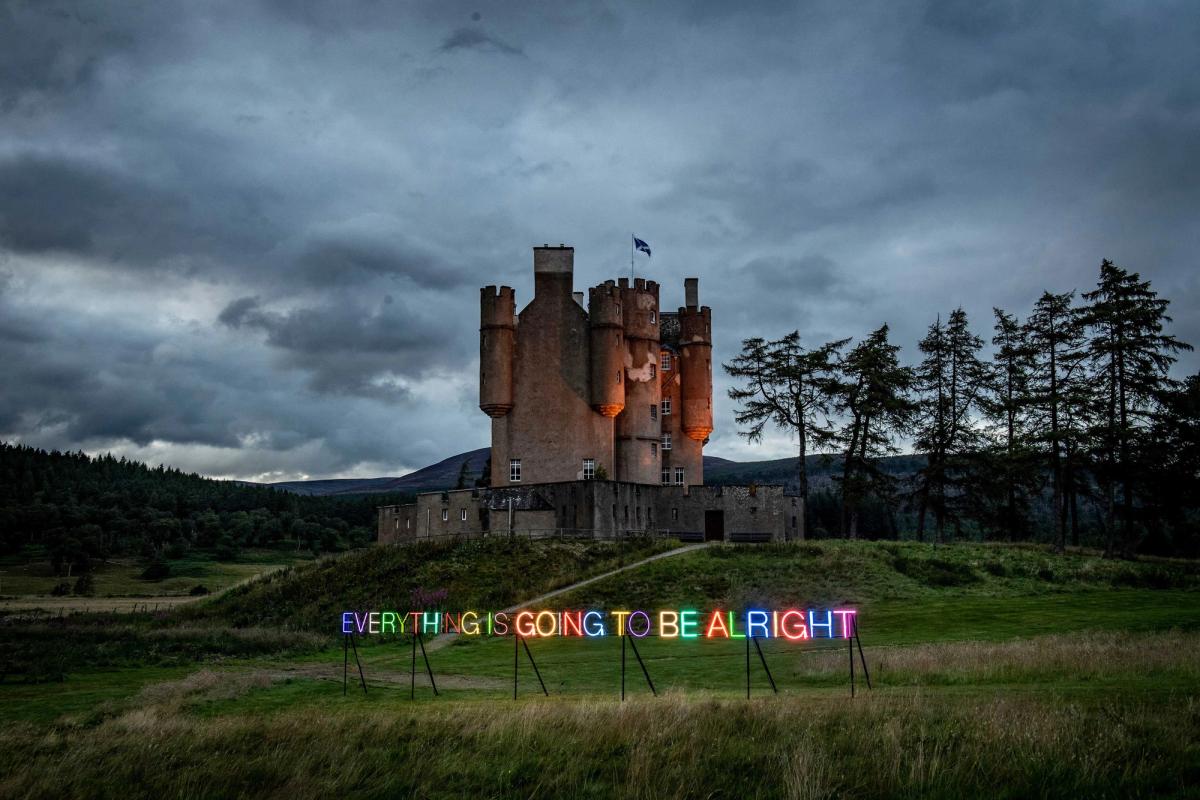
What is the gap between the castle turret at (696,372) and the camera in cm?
7006

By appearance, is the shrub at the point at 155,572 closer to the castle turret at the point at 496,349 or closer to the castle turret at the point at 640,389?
the castle turret at the point at 496,349

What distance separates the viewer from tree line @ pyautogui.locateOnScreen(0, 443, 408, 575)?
140000 millimetres

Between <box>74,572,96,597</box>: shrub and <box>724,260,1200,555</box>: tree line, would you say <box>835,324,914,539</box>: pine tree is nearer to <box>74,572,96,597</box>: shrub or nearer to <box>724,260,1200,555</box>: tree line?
<box>724,260,1200,555</box>: tree line

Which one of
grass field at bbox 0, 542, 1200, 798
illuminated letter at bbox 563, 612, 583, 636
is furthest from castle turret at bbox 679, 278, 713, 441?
illuminated letter at bbox 563, 612, 583, 636

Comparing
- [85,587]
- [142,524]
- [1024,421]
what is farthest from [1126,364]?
[142,524]

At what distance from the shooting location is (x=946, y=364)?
6569 centimetres

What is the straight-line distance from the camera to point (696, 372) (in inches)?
2758

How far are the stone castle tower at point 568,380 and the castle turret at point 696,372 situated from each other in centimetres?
295

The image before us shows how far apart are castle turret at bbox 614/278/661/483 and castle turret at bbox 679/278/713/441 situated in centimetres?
269

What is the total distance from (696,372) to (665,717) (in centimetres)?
5327

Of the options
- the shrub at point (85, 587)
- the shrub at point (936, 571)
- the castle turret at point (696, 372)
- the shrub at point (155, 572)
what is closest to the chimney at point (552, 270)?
the castle turret at point (696, 372)

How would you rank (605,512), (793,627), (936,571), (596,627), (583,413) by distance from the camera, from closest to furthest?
(793,627) → (596,627) → (936,571) → (605,512) → (583,413)

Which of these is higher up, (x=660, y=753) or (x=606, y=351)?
(x=606, y=351)

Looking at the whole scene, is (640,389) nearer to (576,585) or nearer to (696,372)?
(696,372)
